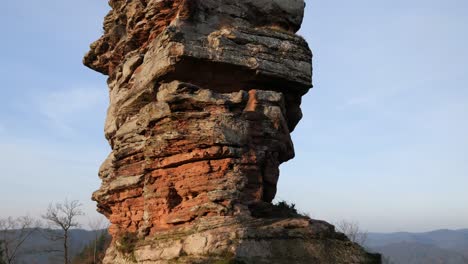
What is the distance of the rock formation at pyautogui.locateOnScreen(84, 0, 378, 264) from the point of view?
11234 mm

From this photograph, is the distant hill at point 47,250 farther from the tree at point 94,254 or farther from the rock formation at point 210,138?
the rock formation at point 210,138

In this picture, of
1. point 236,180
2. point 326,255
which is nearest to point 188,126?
point 236,180

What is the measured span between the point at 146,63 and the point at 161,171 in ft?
14.5

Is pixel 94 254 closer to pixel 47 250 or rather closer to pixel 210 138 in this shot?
pixel 47 250

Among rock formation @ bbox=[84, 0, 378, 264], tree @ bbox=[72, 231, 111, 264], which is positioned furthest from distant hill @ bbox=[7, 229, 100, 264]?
rock formation @ bbox=[84, 0, 378, 264]

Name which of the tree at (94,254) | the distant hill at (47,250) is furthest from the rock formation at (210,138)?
the distant hill at (47,250)

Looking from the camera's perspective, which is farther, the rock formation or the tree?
the tree

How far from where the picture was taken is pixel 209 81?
14555mm

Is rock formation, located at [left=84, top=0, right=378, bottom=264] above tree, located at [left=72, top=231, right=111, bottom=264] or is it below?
above

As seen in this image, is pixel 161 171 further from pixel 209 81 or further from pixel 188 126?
pixel 209 81

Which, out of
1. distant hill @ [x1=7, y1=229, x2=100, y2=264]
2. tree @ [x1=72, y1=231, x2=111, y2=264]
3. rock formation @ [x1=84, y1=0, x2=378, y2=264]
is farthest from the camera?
distant hill @ [x1=7, y1=229, x2=100, y2=264]

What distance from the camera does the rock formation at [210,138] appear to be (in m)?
11.2

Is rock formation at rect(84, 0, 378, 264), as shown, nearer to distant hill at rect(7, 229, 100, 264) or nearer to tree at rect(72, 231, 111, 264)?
tree at rect(72, 231, 111, 264)

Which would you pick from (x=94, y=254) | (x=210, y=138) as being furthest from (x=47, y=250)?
(x=210, y=138)
